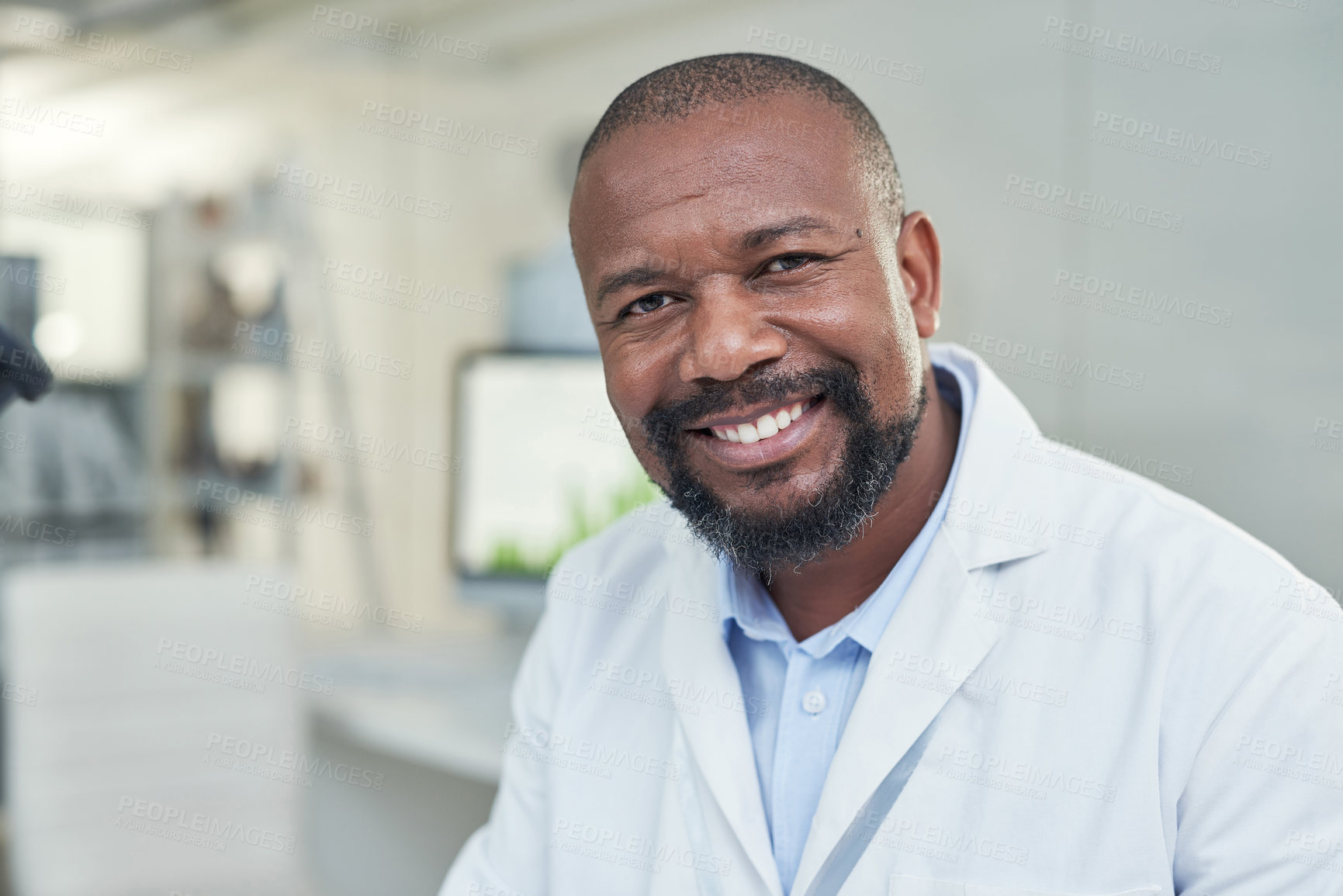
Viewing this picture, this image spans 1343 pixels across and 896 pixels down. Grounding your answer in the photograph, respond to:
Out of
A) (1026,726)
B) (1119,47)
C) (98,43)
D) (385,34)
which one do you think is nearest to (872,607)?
(1026,726)

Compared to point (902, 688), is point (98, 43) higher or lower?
higher

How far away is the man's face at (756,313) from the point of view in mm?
977

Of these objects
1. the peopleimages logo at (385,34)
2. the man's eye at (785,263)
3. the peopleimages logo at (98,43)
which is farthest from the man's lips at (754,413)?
the peopleimages logo at (98,43)

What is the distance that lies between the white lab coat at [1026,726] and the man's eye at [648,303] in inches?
12.4

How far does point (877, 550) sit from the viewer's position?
3.65 feet

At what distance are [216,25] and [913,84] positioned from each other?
277cm

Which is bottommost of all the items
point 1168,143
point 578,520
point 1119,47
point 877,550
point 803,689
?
point 578,520

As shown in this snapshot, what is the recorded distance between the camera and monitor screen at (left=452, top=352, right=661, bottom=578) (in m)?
2.20

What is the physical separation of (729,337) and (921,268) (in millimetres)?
285

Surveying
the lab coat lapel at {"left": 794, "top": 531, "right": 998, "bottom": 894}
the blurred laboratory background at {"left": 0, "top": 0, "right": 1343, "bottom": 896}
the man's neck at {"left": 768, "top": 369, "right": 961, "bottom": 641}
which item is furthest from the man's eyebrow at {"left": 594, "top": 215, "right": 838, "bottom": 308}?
the blurred laboratory background at {"left": 0, "top": 0, "right": 1343, "bottom": 896}

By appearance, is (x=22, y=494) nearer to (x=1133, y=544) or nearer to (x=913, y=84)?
(x=913, y=84)

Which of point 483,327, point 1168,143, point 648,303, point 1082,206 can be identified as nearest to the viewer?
point 648,303

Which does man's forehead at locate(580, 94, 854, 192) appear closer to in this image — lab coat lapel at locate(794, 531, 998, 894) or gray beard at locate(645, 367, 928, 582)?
gray beard at locate(645, 367, 928, 582)

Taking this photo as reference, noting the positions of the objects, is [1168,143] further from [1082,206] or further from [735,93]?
[735,93]
